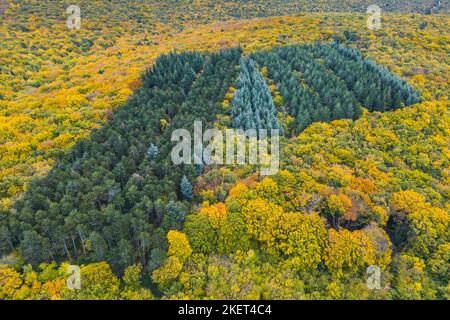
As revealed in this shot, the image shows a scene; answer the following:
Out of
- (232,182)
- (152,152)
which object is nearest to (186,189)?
(232,182)

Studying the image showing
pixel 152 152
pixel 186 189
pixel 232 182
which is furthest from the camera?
pixel 152 152

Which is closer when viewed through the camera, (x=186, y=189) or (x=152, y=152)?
(x=186, y=189)

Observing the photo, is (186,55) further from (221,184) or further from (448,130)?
(448,130)

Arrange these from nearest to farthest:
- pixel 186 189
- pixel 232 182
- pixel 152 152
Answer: pixel 186 189 → pixel 232 182 → pixel 152 152

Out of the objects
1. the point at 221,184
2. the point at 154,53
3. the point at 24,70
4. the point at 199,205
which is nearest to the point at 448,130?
the point at 221,184

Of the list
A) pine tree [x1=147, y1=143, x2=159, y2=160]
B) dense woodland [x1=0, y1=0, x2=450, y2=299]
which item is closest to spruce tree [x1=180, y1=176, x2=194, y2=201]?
dense woodland [x1=0, y1=0, x2=450, y2=299]

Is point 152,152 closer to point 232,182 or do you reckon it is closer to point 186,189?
point 186,189

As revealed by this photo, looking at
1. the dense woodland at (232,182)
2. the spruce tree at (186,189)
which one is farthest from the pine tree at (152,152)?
the spruce tree at (186,189)

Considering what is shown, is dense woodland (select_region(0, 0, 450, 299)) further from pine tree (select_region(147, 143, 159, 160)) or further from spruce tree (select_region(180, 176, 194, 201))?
pine tree (select_region(147, 143, 159, 160))
